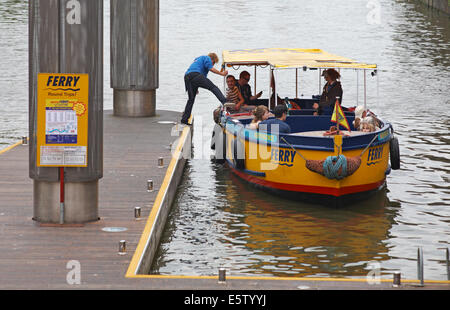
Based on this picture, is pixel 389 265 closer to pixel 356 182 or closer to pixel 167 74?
pixel 356 182

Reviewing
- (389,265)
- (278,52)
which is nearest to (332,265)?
(389,265)

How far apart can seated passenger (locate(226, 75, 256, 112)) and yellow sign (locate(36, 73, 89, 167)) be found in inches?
348

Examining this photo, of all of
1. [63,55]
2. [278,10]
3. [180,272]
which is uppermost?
[278,10]

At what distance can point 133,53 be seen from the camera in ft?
76.0

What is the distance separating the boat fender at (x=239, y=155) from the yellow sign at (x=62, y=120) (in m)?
5.71

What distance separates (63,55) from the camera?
12.0 metres

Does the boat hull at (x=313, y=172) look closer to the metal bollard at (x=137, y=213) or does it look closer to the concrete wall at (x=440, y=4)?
the metal bollard at (x=137, y=213)

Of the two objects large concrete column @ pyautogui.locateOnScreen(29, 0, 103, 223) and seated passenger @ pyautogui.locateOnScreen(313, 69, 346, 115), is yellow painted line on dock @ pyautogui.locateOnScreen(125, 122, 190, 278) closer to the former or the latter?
large concrete column @ pyautogui.locateOnScreen(29, 0, 103, 223)

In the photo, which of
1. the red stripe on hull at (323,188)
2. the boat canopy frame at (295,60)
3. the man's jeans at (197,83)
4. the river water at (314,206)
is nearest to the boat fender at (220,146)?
the river water at (314,206)

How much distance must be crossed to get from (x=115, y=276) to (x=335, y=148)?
6060mm

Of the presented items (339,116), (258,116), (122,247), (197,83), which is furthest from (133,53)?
(122,247)

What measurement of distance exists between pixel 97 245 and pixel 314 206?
554 cm

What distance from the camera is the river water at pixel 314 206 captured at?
42.9 ft
